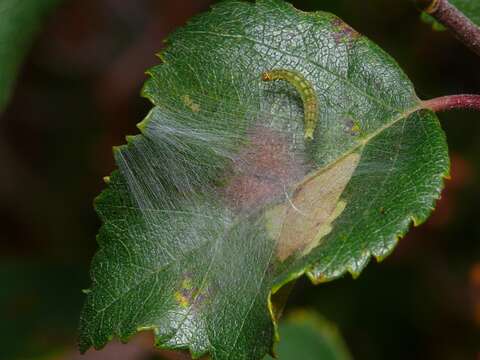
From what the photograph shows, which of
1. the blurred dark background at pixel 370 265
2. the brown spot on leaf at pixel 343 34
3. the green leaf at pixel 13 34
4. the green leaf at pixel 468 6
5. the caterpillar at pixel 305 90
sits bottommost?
the blurred dark background at pixel 370 265

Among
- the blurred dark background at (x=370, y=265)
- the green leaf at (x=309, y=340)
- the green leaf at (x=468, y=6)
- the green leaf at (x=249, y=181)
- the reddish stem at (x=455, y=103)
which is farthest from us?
the blurred dark background at (x=370, y=265)

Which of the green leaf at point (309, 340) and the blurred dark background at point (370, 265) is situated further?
the blurred dark background at point (370, 265)

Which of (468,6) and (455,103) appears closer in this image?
(455,103)

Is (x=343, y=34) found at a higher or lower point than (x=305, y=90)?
higher

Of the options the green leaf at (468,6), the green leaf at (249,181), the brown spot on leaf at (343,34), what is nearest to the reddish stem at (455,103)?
the green leaf at (249,181)

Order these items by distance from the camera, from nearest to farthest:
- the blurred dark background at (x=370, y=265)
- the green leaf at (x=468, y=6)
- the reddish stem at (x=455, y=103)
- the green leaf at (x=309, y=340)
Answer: the reddish stem at (x=455, y=103), the green leaf at (x=468, y=6), the green leaf at (x=309, y=340), the blurred dark background at (x=370, y=265)

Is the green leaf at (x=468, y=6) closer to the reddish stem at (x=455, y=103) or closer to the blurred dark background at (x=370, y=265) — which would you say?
the reddish stem at (x=455, y=103)

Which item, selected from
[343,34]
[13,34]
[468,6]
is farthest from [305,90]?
[13,34]

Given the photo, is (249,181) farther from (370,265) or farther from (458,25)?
(370,265)
